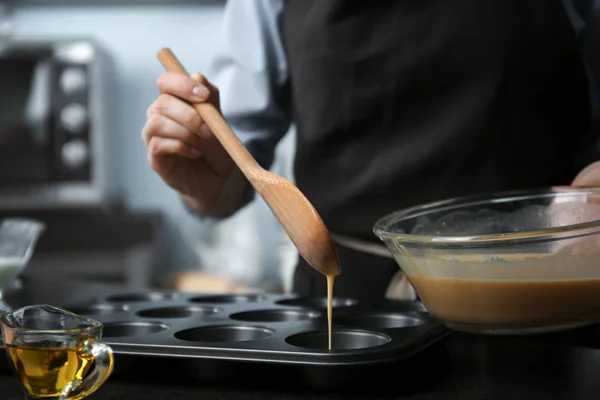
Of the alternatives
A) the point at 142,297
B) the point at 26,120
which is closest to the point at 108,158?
the point at 26,120

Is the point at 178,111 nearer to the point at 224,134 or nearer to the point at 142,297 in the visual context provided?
the point at 224,134

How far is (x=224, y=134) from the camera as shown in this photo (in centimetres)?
68

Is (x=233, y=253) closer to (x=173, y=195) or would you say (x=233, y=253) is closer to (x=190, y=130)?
(x=173, y=195)

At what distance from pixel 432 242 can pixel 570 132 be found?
0.53 metres

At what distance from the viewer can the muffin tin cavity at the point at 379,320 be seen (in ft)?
2.18

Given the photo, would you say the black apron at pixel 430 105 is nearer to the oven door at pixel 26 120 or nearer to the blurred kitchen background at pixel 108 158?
the blurred kitchen background at pixel 108 158

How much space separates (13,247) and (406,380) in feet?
2.30

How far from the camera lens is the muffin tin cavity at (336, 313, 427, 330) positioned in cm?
Result: 66

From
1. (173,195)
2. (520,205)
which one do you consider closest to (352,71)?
Answer: (520,205)

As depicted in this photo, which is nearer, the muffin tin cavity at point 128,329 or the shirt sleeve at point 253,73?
the muffin tin cavity at point 128,329

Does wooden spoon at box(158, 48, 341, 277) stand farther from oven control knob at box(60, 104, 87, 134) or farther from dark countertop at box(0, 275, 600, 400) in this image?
oven control knob at box(60, 104, 87, 134)

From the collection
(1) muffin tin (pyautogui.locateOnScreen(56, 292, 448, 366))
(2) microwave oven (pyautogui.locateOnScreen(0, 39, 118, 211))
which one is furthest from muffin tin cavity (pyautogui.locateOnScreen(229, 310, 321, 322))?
(2) microwave oven (pyautogui.locateOnScreen(0, 39, 118, 211))

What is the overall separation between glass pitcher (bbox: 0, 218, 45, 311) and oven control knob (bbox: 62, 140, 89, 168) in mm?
1085

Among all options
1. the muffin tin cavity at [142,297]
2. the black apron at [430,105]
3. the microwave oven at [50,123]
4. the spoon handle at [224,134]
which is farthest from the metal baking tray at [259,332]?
the microwave oven at [50,123]
